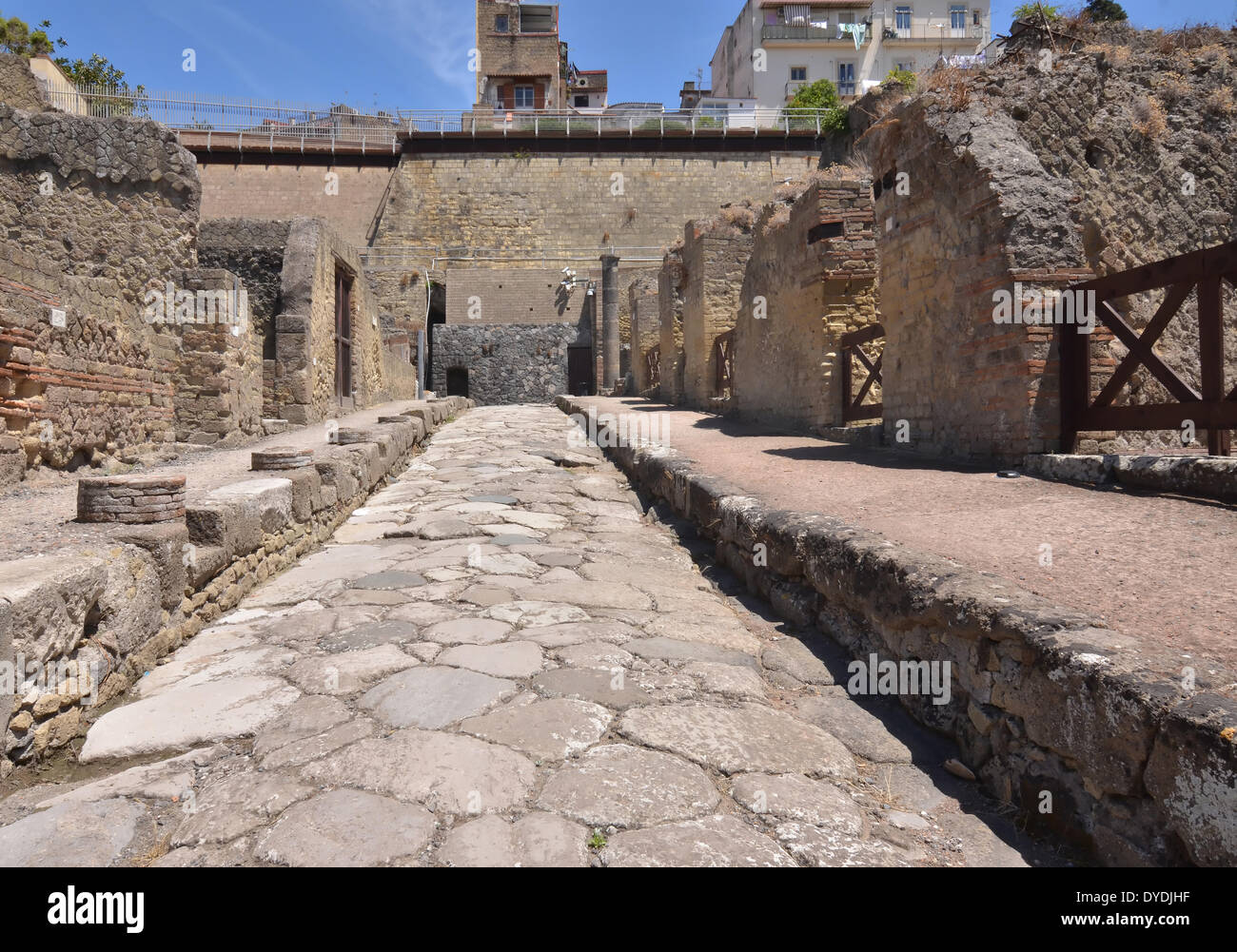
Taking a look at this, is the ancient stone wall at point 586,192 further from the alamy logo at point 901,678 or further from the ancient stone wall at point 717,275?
the alamy logo at point 901,678

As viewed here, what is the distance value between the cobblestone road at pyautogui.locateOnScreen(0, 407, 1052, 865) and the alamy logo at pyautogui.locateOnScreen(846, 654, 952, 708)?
0.11 m

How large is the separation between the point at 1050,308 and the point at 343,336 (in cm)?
1030

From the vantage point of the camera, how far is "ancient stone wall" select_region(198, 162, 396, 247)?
102 feet

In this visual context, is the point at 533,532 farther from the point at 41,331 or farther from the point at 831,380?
the point at 831,380

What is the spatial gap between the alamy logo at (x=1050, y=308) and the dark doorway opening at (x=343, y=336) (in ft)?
31.7

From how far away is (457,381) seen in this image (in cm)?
2833

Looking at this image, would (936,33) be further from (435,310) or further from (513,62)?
(435,310)

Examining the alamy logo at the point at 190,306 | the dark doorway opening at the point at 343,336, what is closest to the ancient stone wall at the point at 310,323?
the dark doorway opening at the point at 343,336

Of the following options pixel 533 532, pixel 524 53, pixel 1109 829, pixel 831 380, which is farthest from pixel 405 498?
pixel 524 53

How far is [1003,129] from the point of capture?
17.4 ft

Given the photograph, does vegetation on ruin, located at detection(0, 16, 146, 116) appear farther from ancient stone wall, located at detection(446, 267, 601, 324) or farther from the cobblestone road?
the cobblestone road

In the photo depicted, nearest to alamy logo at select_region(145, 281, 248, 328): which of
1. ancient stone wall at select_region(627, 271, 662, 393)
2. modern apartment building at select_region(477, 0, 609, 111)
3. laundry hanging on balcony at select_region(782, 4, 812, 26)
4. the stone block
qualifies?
the stone block

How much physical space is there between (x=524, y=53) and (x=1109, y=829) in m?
48.9

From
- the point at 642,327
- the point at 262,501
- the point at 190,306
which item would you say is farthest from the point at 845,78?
the point at 262,501
